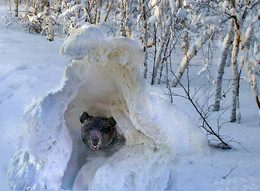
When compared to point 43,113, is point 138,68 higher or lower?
higher

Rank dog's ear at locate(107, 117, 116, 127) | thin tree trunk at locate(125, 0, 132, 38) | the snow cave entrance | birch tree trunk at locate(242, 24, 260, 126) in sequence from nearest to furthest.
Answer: the snow cave entrance
dog's ear at locate(107, 117, 116, 127)
birch tree trunk at locate(242, 24, 260, 126)
thin tree trunk at locate(125, 0, 132, 38)

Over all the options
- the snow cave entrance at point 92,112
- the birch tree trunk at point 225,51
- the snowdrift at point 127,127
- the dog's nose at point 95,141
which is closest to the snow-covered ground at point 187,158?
the snowdrift at point 127,127

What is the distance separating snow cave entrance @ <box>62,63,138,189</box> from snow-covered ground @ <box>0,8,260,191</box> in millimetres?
273

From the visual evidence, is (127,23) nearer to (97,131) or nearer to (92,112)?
(92,112)

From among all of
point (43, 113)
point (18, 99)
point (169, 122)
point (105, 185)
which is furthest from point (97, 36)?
point (18, 99)

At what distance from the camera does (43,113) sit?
1.28 metres

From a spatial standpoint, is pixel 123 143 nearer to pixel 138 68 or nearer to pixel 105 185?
pixel 105 185

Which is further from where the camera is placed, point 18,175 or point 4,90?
point 4,90

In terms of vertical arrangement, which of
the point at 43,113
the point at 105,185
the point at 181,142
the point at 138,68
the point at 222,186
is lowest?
the point at 105,185

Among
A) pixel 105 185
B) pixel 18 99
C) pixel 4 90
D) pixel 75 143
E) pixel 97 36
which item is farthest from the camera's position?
A: pixel 4 90

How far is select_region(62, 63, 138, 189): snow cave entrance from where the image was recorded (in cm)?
173

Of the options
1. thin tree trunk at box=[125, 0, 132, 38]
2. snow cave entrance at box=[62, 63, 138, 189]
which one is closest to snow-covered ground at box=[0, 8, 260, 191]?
snow cave entrance at box=[62, 63, 138, 189]

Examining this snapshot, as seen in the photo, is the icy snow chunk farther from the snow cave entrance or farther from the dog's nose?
the dog's nose

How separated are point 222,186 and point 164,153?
0.35m
